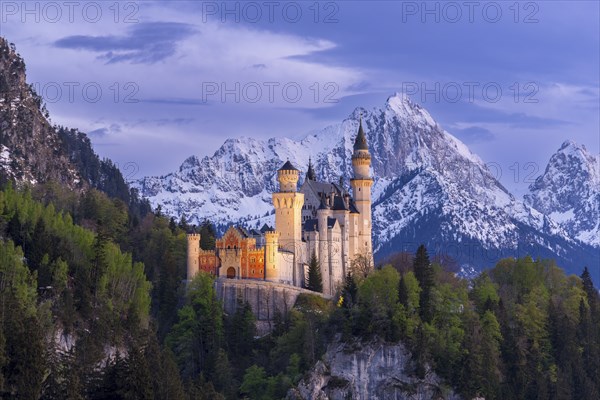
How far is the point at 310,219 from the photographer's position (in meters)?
189

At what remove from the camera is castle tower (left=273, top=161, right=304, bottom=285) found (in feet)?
602

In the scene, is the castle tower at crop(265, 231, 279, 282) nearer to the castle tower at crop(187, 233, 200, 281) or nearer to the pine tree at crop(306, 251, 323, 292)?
the pine tree at crop(306, 251, 323, 292)

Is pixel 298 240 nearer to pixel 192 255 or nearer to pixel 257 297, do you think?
pixel 257 297

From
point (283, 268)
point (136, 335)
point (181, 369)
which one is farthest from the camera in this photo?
point (283, 268)

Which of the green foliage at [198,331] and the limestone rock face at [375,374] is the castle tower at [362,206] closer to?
the limestone rock face at [375,374]

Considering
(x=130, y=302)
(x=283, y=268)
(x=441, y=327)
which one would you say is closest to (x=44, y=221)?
Answer: (x=130, y=302)

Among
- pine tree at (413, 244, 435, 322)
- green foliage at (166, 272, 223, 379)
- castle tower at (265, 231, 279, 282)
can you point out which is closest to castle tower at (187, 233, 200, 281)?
green foliage at (166, 272, 223, 379)

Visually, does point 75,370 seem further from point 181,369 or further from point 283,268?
point 283,268

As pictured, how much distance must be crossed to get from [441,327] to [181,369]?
94.7 feet

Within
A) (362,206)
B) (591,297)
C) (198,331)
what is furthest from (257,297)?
(591,297)

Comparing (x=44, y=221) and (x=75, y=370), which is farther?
(x=44, y=221)

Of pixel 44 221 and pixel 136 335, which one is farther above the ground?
pixel 44 221

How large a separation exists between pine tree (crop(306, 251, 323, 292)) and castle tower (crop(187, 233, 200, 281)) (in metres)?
13.1

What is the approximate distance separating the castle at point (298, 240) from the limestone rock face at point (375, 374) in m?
13.5
